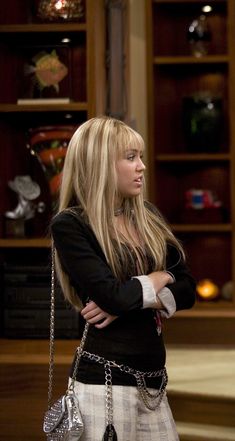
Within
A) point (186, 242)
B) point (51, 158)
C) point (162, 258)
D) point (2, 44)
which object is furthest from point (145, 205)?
point (186, 242)

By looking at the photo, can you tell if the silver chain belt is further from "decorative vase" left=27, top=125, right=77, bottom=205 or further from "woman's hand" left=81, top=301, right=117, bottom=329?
"decorative vase" left=27, top=125, right=77, bottom=205

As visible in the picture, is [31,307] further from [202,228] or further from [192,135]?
[192,135]

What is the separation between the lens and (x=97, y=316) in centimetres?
198

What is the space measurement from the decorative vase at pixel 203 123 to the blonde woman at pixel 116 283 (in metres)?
2.54

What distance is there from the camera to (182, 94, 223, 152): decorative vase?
457 centimetres

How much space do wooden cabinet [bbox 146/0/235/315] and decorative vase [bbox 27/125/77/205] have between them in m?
0.97

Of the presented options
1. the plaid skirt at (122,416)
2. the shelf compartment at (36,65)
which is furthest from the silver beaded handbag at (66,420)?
the shelf compartment at (36,65)

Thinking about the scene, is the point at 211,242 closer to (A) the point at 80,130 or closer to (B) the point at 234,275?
(B) the point at 234,275

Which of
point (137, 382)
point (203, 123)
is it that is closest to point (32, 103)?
point (203, 123)

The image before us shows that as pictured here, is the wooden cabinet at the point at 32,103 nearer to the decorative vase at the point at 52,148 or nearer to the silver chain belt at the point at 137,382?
the decorative vase at the point at 52,148

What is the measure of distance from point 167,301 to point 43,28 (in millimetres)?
1995

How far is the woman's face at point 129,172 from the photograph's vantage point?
2023 mm

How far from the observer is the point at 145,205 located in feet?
7.09

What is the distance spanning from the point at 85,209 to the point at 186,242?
2877mm
